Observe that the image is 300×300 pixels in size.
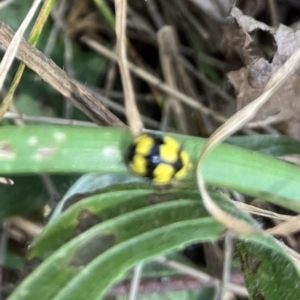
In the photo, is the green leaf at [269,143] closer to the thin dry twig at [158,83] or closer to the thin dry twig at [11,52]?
the thin dry twig at [158,83]

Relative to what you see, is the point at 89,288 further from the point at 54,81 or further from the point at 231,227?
the point at 54,81

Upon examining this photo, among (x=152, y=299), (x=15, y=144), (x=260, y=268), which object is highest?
(x=15, y=144)

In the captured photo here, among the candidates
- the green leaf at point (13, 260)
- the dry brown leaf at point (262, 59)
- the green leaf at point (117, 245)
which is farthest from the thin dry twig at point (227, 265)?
the green leaf at point (13, 260)

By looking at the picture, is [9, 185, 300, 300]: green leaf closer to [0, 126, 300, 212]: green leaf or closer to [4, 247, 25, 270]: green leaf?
[0, 126, 300, 212]: green leaf

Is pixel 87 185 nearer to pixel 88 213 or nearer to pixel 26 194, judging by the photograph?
pixel 88 213

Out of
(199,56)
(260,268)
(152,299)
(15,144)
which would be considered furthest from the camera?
(199,56)

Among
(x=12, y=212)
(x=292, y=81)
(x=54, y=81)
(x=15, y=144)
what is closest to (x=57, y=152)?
(x=15, y=144)
